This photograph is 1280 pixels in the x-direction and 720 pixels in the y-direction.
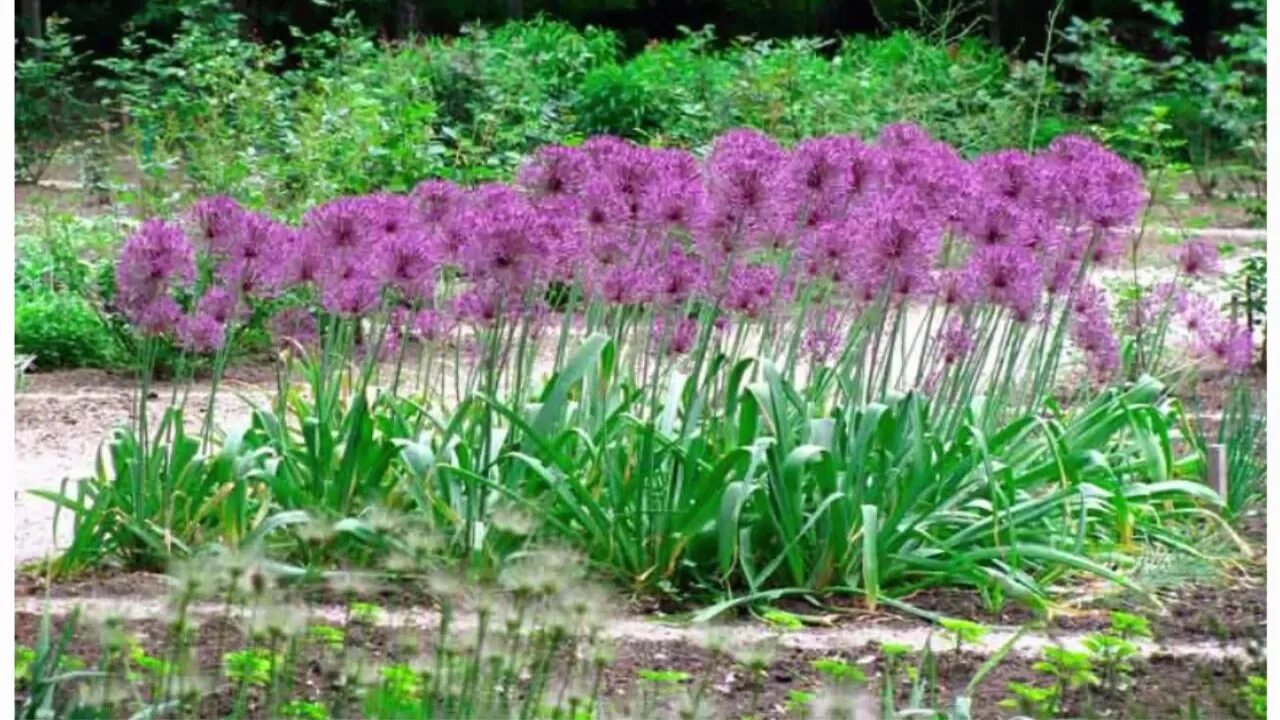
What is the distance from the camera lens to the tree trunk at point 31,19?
13.3 m

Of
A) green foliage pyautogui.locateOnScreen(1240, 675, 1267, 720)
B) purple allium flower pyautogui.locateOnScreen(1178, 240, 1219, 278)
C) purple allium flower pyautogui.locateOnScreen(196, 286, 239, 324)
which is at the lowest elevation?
green foliage pyautogui.locateOnScreen(1240, 675, 1267, 720)

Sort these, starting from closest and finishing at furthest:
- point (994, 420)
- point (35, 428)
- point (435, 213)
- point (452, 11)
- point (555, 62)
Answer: point (435, 213) → point (994, 420) → point (35, 428) → point (555, 62) → point (452, 11)

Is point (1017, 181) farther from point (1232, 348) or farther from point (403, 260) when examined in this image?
point (403, 260)

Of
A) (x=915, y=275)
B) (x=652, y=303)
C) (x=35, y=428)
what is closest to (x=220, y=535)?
(x=652, y=303)

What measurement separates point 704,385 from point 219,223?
779mm

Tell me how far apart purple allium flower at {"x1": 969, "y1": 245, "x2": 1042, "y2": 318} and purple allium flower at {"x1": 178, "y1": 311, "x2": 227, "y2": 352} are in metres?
1.15

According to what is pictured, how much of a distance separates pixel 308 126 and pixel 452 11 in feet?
21.0

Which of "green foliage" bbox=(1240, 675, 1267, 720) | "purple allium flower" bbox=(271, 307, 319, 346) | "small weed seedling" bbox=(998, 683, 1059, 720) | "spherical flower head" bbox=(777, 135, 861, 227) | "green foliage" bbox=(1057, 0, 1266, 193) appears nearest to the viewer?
"small weed seedling" bbox=(998, 683, 1059, 720)

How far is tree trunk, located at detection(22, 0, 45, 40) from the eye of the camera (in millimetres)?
13320

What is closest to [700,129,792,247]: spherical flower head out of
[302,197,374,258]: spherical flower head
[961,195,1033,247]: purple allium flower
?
[961,195,1033,247]: purple allium flower

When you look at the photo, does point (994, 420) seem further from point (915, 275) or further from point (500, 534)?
point (500, 534)

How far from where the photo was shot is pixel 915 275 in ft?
11.4

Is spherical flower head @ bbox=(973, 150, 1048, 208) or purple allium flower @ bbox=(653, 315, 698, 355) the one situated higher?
spherical flower head @ bbox=(973, 150, 1048, 208)

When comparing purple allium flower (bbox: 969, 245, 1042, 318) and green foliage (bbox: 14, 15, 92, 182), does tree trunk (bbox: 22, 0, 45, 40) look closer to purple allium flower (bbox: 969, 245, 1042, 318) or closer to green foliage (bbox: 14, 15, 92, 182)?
green foliage (bbox: 14, 15, 92, 182)
